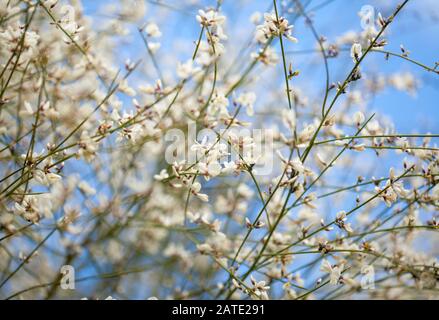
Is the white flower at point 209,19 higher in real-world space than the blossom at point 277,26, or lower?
higher

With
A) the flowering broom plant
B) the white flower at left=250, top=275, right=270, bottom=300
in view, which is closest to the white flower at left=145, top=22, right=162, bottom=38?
the flowering broom plant

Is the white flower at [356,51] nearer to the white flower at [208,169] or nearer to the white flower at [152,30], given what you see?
the white flower at [208,169]

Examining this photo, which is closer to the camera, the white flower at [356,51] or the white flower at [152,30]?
the white flower at [356,51]

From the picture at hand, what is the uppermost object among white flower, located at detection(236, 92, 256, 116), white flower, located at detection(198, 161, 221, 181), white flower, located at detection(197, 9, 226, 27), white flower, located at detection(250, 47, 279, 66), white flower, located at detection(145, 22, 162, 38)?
white flower, located at detection(145, 22, 162, 38)

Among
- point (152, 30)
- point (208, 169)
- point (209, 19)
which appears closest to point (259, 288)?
point (208, 169)

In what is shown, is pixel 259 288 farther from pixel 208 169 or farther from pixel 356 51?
pixel 356 51

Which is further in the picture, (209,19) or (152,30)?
(152,30)

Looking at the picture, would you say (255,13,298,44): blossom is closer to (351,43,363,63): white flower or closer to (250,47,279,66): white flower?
(351,43,363,63): white flower

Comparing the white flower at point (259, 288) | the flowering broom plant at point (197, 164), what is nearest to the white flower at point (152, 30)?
the flowering broom plant at point (197, 164)

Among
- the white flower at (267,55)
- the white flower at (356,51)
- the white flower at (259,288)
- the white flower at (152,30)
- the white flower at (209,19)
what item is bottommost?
the white flower at (259,288)

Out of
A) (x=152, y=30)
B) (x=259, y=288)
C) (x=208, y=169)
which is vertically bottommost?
(x=259, y=288)
